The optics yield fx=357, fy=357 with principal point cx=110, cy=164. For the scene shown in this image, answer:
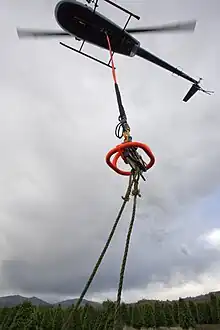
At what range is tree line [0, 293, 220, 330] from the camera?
50375 millimetres

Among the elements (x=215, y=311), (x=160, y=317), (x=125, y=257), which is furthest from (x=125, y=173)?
(x=215, y=311)

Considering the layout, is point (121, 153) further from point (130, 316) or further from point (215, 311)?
point (215, 311)

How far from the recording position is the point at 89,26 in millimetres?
7711

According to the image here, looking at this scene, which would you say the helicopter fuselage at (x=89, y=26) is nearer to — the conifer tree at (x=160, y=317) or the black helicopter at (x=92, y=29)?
the black helicopter at (x=92, y=29)

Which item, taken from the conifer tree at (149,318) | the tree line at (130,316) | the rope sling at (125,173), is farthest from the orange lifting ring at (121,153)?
the conifer tree at (149,318)

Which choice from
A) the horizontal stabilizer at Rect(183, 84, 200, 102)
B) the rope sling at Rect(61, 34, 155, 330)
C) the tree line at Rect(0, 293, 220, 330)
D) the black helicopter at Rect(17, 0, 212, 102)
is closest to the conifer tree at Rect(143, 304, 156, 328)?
the tree line at Rect(0, 293, 220, 330)

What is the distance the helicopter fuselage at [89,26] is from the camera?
25.0 ft

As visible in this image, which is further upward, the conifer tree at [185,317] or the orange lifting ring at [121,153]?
the conifer tree at [185,317]

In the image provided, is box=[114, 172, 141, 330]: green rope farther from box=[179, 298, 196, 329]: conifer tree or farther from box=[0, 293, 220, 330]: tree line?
box=[179, 298, 196, 329]: conifer tree

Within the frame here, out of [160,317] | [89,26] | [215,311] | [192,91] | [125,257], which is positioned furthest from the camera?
[215,311]

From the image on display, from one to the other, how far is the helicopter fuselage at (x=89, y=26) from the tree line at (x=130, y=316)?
45.4 meters

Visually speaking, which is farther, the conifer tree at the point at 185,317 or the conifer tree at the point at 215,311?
the conifer tree at the point at 215,311

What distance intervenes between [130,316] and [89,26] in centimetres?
5695

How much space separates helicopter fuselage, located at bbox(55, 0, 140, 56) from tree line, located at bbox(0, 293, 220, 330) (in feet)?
149
